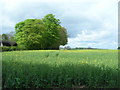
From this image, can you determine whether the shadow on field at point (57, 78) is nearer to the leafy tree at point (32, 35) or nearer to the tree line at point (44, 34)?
the tree line at point (44, 34)

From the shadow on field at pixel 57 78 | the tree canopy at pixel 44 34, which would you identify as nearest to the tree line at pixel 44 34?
the tree canopy at pixel 44 34

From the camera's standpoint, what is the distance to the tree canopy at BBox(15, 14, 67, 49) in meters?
20.4

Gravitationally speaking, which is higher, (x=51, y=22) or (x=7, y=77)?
(x=51, y=22)

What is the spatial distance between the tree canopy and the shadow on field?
16597 millimetres

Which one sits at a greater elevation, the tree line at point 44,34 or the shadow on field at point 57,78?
the tree line at point 44,34

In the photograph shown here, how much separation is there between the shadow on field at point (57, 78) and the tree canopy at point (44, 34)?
54.5ft

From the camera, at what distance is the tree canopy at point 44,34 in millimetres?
20359

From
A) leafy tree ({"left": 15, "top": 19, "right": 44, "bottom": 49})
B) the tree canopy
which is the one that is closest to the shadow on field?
the tree canopy

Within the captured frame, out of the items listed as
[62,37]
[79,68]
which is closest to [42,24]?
[62,37]

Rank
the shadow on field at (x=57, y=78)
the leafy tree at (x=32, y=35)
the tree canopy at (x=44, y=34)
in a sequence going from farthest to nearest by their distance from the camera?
the leafy tree at (x=32, y=35) < the tree canopy at (x=44, y=34) < the shadow on field at (x=57, y=78)

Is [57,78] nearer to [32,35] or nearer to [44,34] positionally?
[44,34]

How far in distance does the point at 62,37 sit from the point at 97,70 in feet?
58.6

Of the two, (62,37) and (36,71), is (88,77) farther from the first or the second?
(62,37)

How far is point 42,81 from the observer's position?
2840 millimetres
